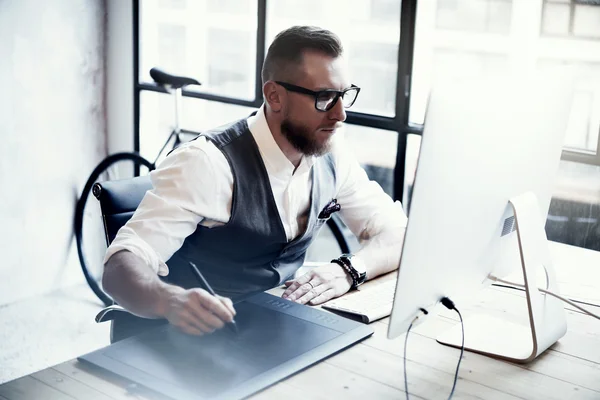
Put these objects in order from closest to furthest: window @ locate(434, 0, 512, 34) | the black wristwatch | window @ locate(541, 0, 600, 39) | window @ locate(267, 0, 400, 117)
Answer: the black wristwatch, window @ locate(541, 0, 600, 39), window @ locate(434, 0, 512, 34), window @ locate(267, 0, 400, 117)

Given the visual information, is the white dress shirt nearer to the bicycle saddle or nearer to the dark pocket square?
the dark pocket square

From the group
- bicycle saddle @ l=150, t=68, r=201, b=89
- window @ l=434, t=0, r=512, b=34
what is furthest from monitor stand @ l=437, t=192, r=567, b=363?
bicycle saddle @ l=150, t=68, r=201, b=89

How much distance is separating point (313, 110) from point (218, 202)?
1.11ft

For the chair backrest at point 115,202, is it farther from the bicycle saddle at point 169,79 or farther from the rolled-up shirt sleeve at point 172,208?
the bicycle saddle at point 169,79

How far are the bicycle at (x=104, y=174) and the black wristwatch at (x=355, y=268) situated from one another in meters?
1.85

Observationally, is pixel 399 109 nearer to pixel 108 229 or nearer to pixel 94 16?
pixel 108 229

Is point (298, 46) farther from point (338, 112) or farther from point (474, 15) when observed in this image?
point (474, 15)

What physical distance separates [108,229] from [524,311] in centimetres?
103

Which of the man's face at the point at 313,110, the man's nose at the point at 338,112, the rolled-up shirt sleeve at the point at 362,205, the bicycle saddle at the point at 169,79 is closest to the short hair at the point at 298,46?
the man's face at the point at 313,110

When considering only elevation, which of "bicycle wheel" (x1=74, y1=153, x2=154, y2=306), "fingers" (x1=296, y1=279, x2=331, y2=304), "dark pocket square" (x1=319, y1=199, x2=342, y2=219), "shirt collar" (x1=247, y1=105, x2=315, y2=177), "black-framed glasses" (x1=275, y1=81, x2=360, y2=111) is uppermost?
"black-framed glasses" (x1=275, y1=81, x2=360, y2=111)

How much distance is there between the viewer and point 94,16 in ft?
12.1

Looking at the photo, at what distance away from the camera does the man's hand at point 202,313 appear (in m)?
1.27

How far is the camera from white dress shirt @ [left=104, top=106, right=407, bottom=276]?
165cm

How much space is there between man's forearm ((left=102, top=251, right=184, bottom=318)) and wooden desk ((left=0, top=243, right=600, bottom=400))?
0.74ft
